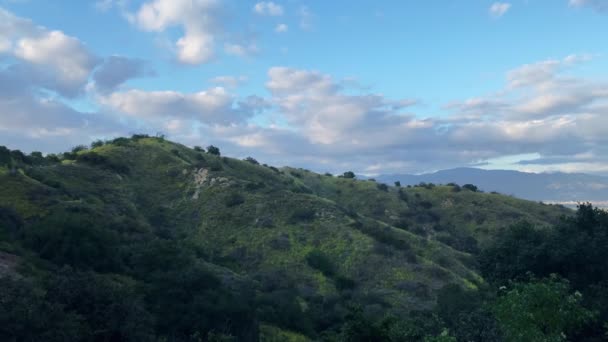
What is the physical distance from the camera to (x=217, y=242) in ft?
181

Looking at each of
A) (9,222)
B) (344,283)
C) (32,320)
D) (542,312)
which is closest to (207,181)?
(344,283)

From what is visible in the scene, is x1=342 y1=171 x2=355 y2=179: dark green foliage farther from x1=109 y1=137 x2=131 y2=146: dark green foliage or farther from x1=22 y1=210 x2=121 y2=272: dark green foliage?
x1=22 y1=210 x2=121 y2=272: dark green foliage

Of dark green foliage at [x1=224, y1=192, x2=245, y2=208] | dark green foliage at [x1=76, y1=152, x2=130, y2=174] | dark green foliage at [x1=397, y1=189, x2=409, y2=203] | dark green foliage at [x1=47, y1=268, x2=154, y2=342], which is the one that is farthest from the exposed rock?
dark green foliage at [x1=47, y1=268, x2=154, y2=342]

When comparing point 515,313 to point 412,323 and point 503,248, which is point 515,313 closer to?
point 412,323

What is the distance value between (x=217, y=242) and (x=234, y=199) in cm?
934

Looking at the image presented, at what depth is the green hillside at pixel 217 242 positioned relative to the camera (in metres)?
27.2

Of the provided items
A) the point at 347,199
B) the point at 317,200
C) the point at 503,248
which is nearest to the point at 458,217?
the point at 347,199

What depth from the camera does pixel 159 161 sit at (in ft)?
252

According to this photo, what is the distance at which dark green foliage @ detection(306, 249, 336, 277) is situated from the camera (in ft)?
161

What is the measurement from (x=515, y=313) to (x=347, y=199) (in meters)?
78.1

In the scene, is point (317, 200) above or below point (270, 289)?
above

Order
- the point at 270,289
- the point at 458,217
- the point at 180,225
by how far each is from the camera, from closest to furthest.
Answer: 1. the point at 270,289
2. the point at 180,225
3. the point at 458,217

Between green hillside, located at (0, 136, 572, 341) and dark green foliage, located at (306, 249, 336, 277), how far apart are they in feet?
0.33

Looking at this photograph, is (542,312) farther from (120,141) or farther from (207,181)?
(120,141)
